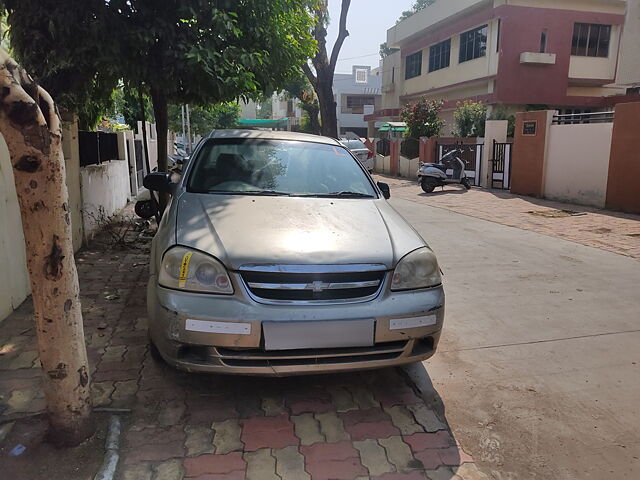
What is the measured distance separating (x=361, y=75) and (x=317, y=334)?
4811cm

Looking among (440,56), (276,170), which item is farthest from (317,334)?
(440,56)

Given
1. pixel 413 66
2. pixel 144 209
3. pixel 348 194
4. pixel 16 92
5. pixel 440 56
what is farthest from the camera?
pixel 413 66

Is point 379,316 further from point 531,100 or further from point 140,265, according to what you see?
point 531,100

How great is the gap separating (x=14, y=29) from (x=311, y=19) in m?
3.99

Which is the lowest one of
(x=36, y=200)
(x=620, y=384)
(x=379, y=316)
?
(x=620, y=384)

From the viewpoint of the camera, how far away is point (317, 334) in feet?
8.93

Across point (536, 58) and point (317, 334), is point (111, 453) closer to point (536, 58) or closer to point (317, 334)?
point (317, 334)

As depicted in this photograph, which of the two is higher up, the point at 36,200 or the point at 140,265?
the point at 36,200

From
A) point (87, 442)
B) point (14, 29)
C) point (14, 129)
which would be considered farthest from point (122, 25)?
point (87, 442)

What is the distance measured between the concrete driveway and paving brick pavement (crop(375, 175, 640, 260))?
5.39 ft

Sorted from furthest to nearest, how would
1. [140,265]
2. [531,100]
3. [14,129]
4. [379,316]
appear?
[531,100], [140,265], [379,316], [14,129]

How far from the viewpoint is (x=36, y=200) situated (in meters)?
2.25

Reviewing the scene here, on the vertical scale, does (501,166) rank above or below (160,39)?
below

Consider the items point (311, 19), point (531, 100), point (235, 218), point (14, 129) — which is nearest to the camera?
point (14, 129)
